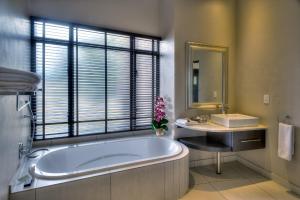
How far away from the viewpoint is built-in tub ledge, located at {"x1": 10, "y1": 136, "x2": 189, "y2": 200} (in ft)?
5.15

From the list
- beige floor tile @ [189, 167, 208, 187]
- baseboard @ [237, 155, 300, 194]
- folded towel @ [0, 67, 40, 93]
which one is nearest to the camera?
folded towel @ [0, 67, 40, 93]

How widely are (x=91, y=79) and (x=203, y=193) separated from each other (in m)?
2.24

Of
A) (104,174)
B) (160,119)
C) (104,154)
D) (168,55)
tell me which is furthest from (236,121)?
(104,154)

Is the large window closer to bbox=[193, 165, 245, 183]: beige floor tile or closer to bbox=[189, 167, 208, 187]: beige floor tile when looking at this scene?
bbox=[189, 167, 208, 187]: beige floor tile

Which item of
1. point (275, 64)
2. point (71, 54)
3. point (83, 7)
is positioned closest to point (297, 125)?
point (275, 64)

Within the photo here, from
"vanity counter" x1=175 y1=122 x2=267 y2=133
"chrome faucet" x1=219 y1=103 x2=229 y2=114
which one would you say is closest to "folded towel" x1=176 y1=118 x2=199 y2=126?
"vanity counter" x1=175 y1=122 x2=267 y2=133

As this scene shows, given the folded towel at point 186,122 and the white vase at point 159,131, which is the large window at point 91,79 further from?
the folded towel at point 186,122

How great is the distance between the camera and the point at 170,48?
2990mm

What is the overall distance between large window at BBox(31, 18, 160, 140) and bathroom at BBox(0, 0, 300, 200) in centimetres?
2

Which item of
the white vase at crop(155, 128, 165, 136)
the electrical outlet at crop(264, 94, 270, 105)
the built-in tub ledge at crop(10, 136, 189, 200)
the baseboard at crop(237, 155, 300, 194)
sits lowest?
the baseboard at crop(237, 155, 300, 194)

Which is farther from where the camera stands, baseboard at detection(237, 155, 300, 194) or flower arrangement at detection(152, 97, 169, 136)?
flower arrangement at detection(152, 97, 169, 136)

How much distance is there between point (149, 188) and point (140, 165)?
0.27 meters

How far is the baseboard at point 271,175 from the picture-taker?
2250mm

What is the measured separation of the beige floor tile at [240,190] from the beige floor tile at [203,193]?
0.09 meters
